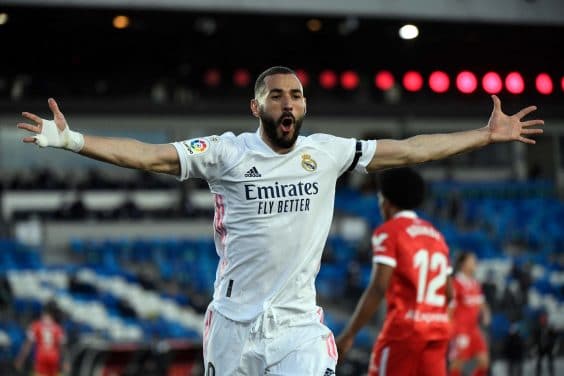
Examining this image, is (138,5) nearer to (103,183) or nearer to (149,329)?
(149,329)

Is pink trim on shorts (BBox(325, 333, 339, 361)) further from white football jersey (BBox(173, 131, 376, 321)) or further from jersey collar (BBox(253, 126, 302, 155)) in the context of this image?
jersey collar (BBox(253, 126, 302, 155))

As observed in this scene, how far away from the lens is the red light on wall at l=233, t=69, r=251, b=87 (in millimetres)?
12516

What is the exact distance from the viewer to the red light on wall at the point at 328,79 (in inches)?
481

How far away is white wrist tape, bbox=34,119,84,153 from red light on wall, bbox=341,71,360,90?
23.6 feet

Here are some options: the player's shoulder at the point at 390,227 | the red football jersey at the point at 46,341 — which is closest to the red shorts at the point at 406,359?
the player's shoulder at the point at 390,227

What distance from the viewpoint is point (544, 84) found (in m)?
11.5

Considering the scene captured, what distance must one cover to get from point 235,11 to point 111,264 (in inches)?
511

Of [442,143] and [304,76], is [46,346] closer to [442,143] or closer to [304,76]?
[304,76]

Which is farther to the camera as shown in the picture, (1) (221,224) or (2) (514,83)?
(2) (514,83)

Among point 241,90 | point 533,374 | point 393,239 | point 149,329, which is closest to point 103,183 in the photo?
point 149,329

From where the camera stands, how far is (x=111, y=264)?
2375cm

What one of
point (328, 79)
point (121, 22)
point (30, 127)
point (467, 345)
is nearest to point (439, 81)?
point (328, 79)

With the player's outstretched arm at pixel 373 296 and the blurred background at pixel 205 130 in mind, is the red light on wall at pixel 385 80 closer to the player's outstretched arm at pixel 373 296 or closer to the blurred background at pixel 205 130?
the blurred background at pixel 205 130

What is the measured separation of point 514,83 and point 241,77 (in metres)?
2.96
